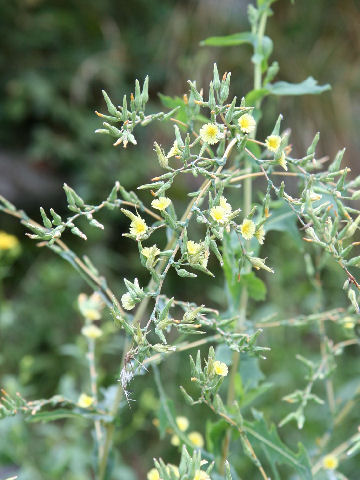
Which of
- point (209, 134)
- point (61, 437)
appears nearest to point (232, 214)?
point (209, 134)

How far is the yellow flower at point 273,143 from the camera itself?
616 millimetres

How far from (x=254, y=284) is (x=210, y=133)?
0.26m

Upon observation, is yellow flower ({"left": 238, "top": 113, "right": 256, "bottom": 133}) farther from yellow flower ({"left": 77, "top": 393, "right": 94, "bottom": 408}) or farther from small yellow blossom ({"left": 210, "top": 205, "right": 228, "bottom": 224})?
yellow flower ({"left": 77, "top": 393, "right": 94, "bottom": 408})

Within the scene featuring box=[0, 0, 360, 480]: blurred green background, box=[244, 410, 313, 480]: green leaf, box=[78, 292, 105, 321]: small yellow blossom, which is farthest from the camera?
box=[0, 0, 360, 480]: blurred green background

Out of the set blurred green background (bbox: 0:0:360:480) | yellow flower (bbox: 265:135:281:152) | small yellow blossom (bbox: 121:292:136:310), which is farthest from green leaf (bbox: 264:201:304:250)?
blurred green background (bbox: 0:0:360:480)

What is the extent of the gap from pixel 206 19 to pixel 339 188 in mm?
1910

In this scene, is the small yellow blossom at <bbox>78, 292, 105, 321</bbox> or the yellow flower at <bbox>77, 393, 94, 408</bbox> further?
the small yellow blossom at <bbox>78, 292, 105, 321</bbox>

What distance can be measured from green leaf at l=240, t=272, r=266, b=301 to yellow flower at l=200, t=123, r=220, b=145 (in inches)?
9.2

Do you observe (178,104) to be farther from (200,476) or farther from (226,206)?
(200,476)

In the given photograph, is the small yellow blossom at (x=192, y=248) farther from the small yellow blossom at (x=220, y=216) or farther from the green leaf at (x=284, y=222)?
the green leaf at (x=284, y=222)

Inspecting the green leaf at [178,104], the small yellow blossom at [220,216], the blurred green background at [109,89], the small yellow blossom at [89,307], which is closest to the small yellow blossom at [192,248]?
the small yellow blossom at [220,216]

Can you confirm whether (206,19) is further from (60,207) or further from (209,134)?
(209,134)

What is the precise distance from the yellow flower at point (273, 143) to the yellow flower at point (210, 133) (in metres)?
0.07

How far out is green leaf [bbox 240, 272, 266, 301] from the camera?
77 cm
